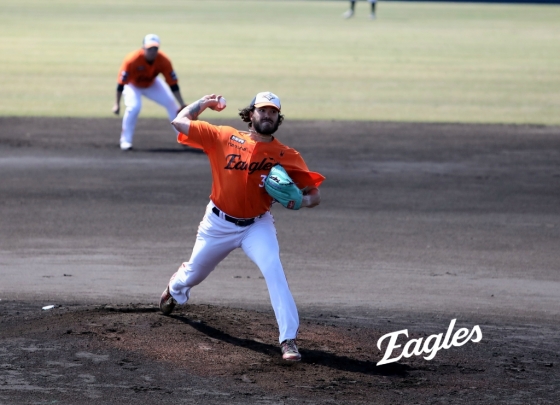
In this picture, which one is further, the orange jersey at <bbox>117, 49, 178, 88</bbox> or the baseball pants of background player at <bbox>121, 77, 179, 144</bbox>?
the baseball pants of background player at <bbox>121, 77, 179, 144</bbox>

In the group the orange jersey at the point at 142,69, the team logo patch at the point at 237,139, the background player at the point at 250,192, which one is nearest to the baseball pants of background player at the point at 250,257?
the background player at the point at 250,192

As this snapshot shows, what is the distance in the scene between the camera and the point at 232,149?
23.7ft

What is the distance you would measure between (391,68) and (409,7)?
4038cm

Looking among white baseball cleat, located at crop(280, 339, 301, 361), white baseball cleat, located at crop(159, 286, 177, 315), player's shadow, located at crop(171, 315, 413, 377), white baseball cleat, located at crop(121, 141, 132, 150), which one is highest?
white baseball cleat, located at crop(121, 141, 132, 150)

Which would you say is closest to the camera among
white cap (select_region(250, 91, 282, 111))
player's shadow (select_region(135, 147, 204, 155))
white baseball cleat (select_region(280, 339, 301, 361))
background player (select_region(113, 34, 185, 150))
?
white baseball cleat (select_region(280, 339, 301, 361))

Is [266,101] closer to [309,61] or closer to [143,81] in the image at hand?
[143,81]

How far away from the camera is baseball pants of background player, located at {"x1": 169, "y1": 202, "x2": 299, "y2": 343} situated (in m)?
7.04

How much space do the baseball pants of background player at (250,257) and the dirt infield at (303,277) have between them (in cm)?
32

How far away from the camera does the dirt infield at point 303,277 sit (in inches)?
265

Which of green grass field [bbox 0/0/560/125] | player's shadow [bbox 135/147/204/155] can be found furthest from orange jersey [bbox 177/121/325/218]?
green grass field [bbox 0/0/560/125]

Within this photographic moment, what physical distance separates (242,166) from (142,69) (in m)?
10.4

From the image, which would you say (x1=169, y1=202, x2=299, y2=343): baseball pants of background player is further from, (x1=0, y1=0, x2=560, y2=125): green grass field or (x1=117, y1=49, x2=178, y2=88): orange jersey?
(x1=0, y1=0, x2=560, y2=125): green grass field

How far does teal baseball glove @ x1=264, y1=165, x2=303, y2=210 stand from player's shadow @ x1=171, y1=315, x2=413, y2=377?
1119 millimetres

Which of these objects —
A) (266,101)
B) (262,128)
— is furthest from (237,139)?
(266,101)
